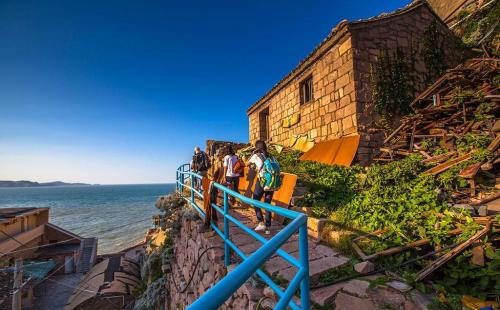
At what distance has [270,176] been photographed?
14.7ft

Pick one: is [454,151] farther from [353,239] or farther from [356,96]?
[353,239]

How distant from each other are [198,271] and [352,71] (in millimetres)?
7697

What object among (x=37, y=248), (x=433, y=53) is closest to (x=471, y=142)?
(x=433, y=53)

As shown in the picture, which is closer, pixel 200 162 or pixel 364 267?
pixel 364 267

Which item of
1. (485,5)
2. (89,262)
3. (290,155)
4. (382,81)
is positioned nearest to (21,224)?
(89,262)

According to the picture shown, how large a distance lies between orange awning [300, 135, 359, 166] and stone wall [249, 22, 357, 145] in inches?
13.7

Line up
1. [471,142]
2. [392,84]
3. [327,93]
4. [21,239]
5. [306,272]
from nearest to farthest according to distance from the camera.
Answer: [306,272]
[471,142]
[392,84]
[327,93]
[21,239]

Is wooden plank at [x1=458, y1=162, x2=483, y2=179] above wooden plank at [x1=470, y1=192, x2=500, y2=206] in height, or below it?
above

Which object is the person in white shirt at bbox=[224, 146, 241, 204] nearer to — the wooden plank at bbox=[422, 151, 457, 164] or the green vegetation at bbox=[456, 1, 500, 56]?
the wooden plank at bbox=[422, 151, 457, 164]

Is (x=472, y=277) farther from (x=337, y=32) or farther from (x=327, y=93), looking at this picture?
(x=337, y=32)

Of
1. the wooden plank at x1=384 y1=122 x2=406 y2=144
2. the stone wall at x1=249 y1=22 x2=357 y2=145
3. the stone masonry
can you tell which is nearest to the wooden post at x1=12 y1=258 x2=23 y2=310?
the stone masonry

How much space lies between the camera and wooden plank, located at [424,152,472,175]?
17.2 ft

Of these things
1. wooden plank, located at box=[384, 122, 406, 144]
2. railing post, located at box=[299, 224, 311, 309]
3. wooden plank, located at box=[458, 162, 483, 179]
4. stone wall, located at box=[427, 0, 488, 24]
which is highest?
stone wall, located at box=[427, 0, 488, 24]

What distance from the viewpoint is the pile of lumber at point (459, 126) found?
16.0 ft
